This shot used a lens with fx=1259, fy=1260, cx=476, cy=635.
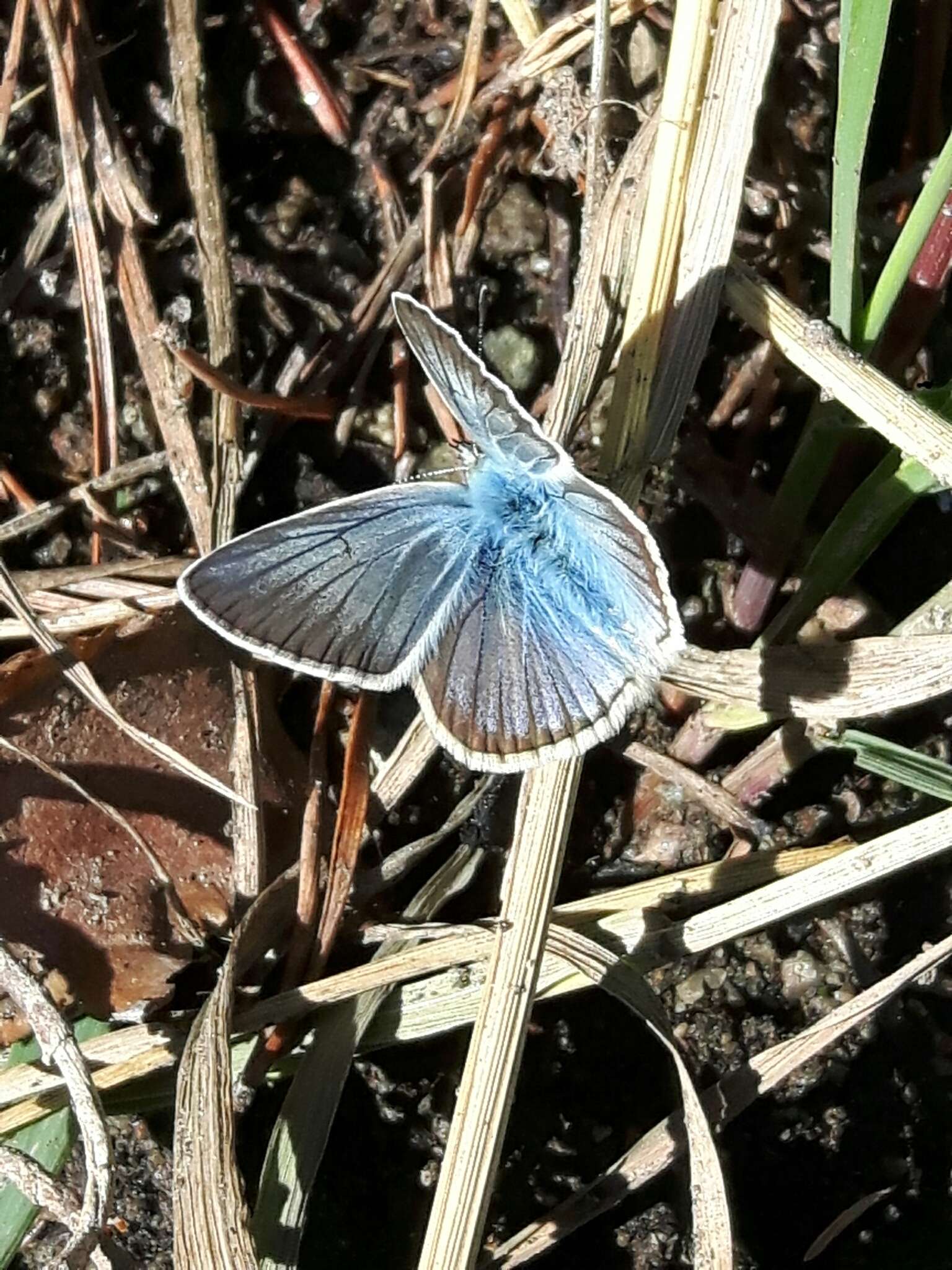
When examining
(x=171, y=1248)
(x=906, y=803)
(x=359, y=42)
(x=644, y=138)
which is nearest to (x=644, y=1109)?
(x=906, y=803)

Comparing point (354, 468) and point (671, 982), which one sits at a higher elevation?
point (354, 468)

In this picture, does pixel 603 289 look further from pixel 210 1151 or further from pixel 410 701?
pixel 210 1151

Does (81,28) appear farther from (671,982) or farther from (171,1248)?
(171,1248)

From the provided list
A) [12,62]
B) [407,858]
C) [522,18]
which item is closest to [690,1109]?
[407,858]

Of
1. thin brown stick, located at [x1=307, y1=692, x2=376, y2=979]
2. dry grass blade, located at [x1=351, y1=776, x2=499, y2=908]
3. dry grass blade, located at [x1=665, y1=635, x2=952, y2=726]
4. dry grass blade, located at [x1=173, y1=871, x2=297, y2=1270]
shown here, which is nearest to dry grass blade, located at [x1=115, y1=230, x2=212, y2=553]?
thin brown stick, located at [x1=307, y1=692, x2=376, y2=979]

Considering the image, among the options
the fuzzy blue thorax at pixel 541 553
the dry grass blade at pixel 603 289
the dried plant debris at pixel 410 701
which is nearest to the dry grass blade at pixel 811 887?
the dried plant debris at pixel 410 701
